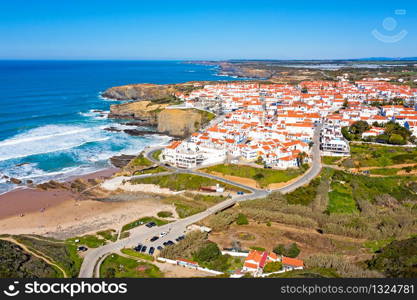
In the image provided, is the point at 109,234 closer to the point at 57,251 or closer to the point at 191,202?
the point at 57,251

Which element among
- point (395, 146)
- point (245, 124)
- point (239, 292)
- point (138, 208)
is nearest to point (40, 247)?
point (138, 208)

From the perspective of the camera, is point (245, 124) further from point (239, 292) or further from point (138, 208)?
point (239, 292)

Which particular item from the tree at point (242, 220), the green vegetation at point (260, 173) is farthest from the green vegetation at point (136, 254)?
the green vegetation at point (260, 173)

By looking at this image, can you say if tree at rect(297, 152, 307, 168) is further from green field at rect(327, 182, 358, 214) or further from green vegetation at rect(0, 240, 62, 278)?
green vegetation at rect(0, 240, 62, 278)

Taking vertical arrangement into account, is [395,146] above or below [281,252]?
above

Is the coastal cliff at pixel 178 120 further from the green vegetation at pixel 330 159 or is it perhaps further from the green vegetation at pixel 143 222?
the green vegetation at pixel 143 222

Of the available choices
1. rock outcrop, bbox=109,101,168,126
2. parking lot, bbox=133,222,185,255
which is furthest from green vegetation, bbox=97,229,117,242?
rock outcrop, bbox=109,101,168,126
